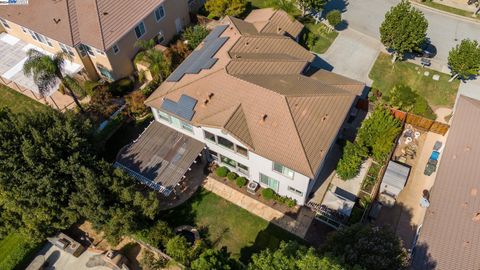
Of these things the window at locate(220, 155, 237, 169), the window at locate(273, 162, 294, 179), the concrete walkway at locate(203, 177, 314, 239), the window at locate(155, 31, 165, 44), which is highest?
the window at locate(155, 31, 165, 44)

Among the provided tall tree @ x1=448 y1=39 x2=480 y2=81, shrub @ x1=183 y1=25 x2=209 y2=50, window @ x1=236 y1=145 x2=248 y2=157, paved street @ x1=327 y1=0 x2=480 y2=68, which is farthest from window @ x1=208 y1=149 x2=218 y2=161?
tall tree @ x1=448 y1=39 x2=480 y2=81

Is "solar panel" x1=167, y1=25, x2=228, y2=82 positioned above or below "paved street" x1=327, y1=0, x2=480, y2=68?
above

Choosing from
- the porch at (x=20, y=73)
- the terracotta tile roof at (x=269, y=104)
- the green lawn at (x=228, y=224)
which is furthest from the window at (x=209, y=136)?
the porch at (x=20, y=73)

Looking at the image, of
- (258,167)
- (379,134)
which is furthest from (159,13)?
(379,134)

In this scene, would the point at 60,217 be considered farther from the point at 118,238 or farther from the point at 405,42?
the point at 405,42

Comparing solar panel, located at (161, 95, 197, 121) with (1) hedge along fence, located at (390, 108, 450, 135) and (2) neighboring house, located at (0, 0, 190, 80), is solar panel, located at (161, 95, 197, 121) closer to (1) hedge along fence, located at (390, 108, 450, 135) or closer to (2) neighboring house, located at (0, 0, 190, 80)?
(2) neighboring house, located at (0, 0, 190, 80)

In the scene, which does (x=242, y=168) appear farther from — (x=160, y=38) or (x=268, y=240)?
(x=160, y=38)

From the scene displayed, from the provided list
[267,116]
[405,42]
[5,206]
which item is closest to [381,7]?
[405,42]
